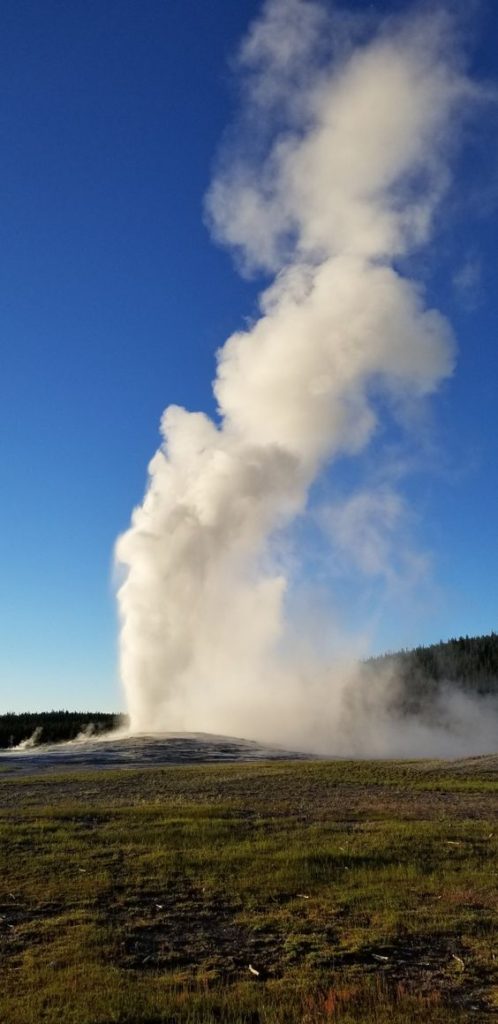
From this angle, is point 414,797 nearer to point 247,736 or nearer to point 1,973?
point 1,973

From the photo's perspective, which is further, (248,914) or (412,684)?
(412,684)

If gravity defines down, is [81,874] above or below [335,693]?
below

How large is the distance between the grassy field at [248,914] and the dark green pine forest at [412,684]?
323 ft

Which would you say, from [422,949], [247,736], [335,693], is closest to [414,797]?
[422,949]

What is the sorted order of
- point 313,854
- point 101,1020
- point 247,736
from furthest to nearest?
point 247,736 < point 313,854 < point 101,1020

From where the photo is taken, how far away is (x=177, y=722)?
113 m

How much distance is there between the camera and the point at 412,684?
556ft

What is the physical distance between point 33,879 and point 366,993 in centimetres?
1188

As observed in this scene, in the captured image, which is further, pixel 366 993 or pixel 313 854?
pixel 313 854

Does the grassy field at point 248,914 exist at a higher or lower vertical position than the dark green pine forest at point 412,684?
lower

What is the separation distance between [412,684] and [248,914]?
524 feet

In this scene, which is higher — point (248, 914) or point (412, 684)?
point (412, 684)

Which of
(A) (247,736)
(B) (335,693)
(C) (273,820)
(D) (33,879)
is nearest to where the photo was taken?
(D) (33,879)

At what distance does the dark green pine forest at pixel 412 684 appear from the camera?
127938mm
